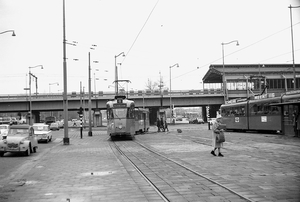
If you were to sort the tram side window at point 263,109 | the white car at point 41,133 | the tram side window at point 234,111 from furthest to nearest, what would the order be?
the tram side window at point 234,111 < the white car at point 41,133 < the tram side window at point 263,109

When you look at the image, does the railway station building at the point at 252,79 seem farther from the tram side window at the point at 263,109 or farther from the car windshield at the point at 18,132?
the car windshield at the point at 18,132

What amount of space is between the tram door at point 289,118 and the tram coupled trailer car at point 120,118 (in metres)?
12.1

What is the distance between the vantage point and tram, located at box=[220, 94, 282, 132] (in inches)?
1136

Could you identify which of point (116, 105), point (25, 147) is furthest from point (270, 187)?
point (116, 105)

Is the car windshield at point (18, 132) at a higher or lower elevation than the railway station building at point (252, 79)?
lower

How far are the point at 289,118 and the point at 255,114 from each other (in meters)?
5.66

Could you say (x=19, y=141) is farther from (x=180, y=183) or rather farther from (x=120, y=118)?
(x=180, y=183)

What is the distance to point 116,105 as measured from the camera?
29.1 metres

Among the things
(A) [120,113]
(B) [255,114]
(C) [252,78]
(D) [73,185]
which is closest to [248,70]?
(C) [252,78]

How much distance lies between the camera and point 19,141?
18141 millimetres

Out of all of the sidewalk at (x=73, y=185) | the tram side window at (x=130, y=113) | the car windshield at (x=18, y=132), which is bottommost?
the sidewalk at (x=73, y=185)

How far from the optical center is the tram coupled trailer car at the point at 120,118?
1128 inches

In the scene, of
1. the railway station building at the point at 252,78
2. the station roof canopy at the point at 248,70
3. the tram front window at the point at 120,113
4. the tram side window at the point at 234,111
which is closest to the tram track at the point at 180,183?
the tram front window at the point at 120,113

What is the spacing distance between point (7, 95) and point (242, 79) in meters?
44.8
